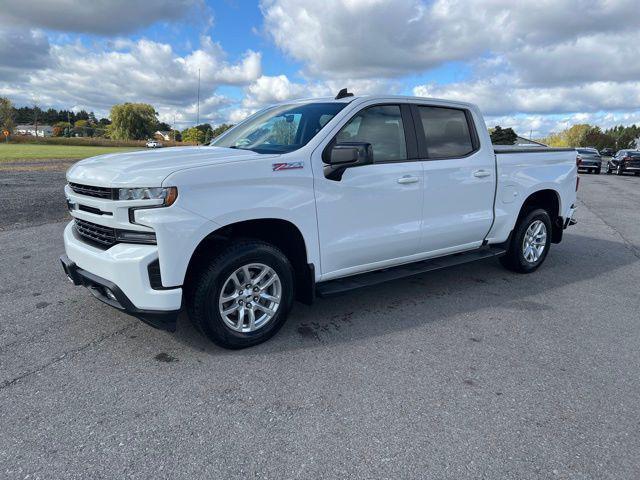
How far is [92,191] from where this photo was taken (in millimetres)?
3389

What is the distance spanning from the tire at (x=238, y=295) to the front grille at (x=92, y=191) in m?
0.82

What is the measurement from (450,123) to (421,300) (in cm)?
186

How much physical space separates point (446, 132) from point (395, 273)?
5.15 ft

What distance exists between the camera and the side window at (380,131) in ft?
13.3

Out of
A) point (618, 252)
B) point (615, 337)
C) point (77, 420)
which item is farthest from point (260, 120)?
point (618, 252)

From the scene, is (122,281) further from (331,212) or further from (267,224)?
(331,212)

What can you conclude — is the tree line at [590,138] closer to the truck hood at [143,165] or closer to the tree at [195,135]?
the tree at [195,135]

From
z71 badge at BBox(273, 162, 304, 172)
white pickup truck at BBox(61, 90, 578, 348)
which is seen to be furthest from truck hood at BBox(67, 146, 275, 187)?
z71 badge at BBox(273, 162, 304, 172)

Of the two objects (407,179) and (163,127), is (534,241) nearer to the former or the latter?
(407,179)

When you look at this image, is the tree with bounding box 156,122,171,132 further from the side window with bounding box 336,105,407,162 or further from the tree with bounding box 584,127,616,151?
the side window with bounding box 336,105,407,162

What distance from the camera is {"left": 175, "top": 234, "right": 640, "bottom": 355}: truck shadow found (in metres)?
3.89

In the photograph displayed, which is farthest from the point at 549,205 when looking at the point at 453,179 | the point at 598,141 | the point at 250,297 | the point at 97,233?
the point at 598,141

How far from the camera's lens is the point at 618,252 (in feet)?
24.0

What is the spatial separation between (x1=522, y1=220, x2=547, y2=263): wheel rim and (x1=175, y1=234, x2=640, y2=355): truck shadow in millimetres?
241
